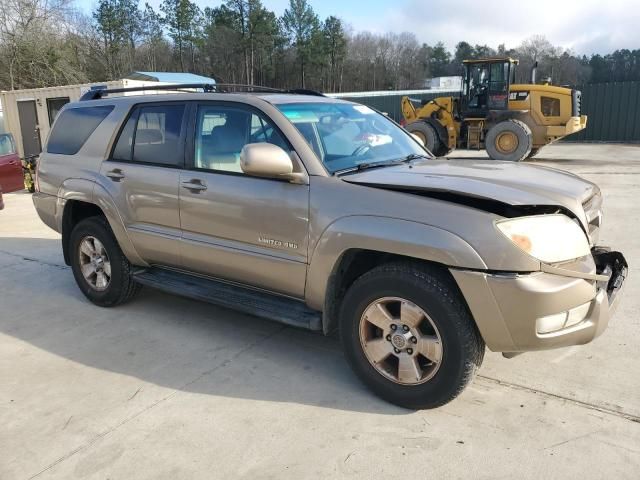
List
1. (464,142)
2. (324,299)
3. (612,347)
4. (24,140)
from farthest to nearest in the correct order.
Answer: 1. (24,140)
2. (464,142)
3. (612,347)
4. (324,299)

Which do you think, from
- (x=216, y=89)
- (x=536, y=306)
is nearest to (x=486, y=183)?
(x=536, y=306)

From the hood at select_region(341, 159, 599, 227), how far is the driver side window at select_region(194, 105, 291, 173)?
0.80m

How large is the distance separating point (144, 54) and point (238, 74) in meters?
10.5

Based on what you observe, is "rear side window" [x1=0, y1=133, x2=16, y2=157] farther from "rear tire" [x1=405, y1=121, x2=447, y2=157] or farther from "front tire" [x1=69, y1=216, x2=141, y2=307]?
"rear tire" [x1=405, y1=121, x2=447, y2=157]

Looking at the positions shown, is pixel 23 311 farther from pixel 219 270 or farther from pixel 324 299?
pixel 324 299

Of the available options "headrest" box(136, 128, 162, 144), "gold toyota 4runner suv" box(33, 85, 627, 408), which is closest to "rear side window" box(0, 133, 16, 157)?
"gold toyota 4runner suv" box(33, 85, 627, 408)

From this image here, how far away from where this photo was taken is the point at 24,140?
732 inches

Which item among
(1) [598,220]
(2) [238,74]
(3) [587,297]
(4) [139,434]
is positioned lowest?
(4) [139,434]

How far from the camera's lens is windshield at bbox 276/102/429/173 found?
353 centimetres

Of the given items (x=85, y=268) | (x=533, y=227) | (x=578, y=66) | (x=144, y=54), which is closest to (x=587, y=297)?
(x=533, y=227)

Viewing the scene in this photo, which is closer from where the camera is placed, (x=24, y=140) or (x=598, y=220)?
(x=598, y=220)

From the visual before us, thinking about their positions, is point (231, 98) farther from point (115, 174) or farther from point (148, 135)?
Result: point (115, 174)

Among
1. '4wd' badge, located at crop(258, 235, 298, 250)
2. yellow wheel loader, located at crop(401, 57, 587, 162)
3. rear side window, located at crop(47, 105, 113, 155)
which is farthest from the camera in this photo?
yellow wheel loader, located at crop(401, 57, 587, 162)

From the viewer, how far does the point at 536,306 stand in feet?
8.65
